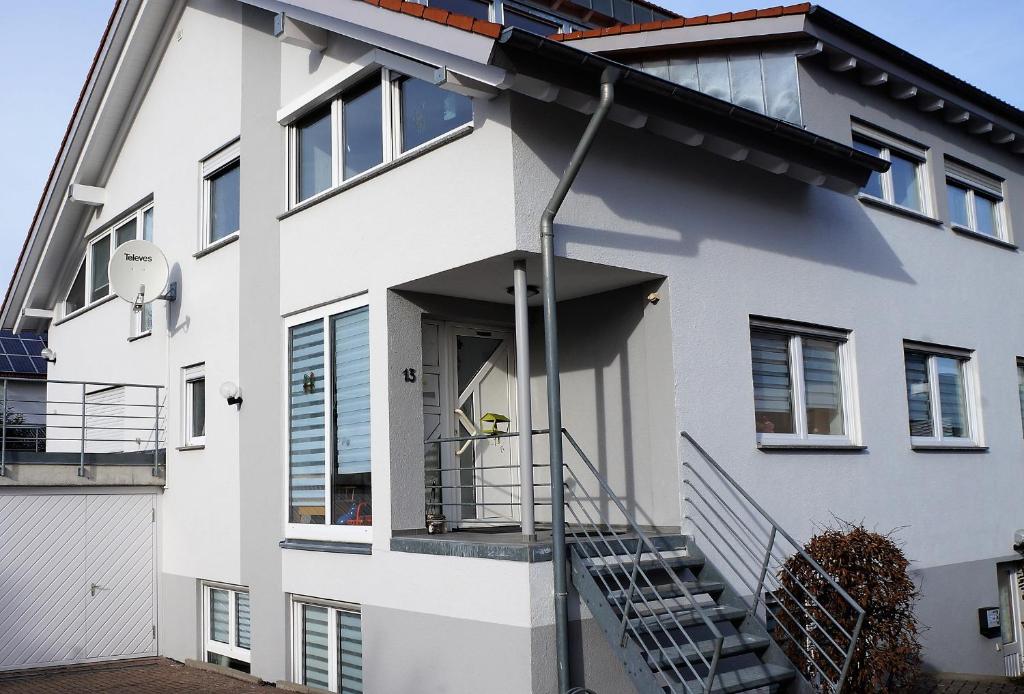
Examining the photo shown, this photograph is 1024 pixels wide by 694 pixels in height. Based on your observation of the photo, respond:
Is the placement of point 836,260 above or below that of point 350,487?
above

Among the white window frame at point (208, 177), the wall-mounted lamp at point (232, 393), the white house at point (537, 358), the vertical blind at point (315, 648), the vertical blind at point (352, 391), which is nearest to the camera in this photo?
the white house at point (537, 358)

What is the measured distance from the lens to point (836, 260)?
32.7ft

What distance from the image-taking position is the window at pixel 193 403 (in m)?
11.9

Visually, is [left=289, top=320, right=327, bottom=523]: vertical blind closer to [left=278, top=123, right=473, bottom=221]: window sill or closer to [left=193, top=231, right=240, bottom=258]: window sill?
[left=278, top=123, right=473, bottom=221]: window sill

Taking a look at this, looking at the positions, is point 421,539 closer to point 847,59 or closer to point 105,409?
point 847,59

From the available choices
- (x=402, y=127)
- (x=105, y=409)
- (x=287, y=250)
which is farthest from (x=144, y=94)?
(x=402, y=127)

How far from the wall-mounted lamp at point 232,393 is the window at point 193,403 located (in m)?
1.40

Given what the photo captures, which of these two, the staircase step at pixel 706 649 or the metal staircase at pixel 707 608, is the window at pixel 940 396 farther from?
the staircase step at pixel 706 649

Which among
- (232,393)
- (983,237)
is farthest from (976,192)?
(232,393)

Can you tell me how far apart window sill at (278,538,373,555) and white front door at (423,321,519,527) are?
31.6 inches

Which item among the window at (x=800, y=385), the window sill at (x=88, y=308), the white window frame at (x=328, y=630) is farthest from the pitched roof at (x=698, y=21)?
the window sill at (x=88, y=308)

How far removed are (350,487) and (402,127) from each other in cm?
325

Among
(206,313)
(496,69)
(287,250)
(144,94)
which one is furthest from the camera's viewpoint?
(144,94)

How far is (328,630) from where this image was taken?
9234mm
